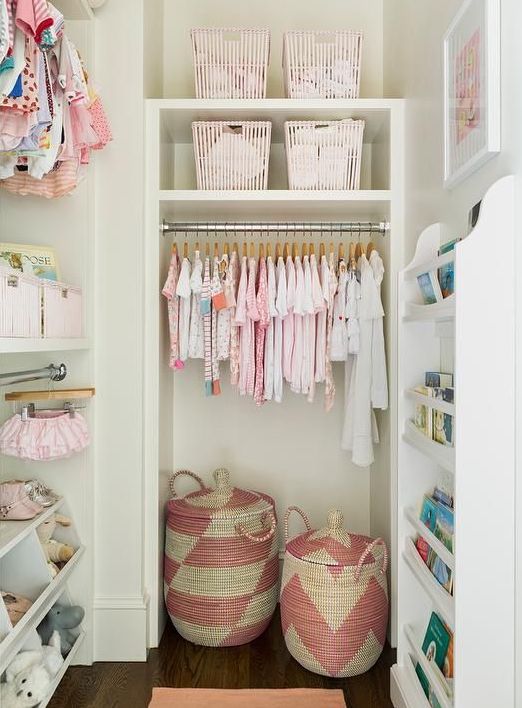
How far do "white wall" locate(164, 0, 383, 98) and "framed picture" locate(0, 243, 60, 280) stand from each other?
1203 millimetres

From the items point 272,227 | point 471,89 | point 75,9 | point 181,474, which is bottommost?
point 181,474

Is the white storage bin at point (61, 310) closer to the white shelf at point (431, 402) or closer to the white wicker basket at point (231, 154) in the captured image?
the white wicker basket at point (231, 154)

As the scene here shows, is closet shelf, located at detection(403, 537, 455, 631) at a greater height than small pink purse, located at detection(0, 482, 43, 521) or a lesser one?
lesser

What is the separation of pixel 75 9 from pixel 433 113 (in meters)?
1.34

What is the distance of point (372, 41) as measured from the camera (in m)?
3.03

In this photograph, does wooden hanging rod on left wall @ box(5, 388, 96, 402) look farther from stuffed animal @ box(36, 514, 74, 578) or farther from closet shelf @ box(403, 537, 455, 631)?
closet shelf @ box(403, 537, 455, 631)

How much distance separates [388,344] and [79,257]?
49.7 inches

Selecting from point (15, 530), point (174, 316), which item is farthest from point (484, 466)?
point (174, 316)

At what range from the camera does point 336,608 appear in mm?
2318

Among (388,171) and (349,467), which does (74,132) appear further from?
(349,467)

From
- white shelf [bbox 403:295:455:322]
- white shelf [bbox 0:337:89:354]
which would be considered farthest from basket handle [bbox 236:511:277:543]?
white shelf [bbox 403:295:455:322]

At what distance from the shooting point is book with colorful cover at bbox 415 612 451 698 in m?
1.77

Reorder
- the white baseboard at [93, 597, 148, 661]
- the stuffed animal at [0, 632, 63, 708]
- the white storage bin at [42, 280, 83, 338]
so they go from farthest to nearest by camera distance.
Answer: the white baseboard at [93, 597, 148, 661]
the white storage bin at [42, 280, 83, 338]
the stuffed animal at [0, 632, 63, 708]

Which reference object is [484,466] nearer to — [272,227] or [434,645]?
[434,645]
